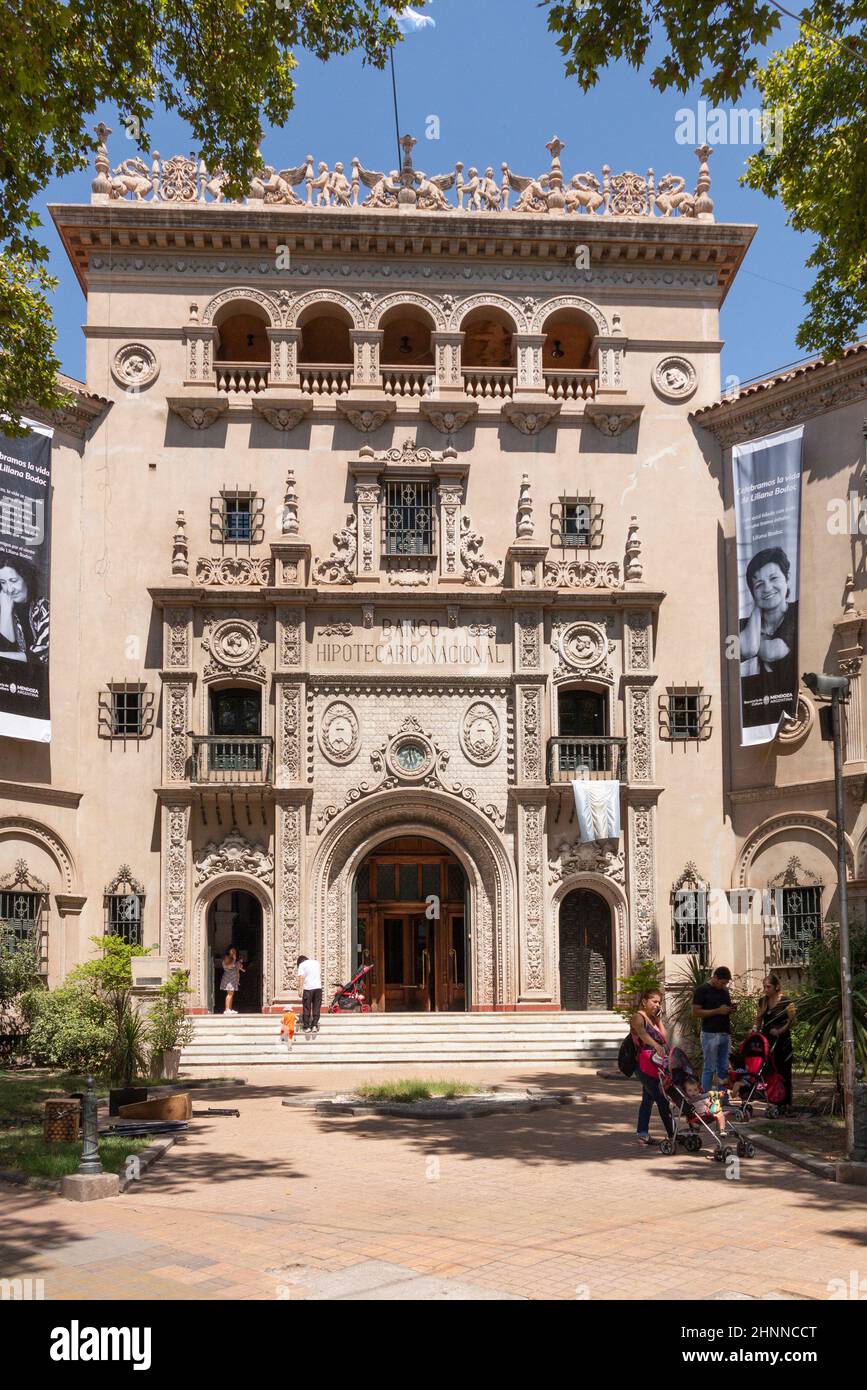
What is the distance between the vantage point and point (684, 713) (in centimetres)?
3134

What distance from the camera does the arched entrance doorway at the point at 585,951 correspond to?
3073cm

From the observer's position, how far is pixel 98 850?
97.9 ft

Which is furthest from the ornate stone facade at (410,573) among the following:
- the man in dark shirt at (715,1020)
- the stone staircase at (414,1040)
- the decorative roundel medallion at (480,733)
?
the man in dark shirt at (715,1020)

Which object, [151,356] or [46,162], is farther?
[151,356]

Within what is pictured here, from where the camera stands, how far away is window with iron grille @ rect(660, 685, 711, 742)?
31.2 m

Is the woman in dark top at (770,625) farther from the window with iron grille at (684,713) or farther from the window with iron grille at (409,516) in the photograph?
the window with iron grille at (409,516)

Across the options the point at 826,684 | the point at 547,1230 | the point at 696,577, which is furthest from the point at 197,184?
the point at 547,1230

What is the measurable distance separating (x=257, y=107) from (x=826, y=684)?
9.64 metres

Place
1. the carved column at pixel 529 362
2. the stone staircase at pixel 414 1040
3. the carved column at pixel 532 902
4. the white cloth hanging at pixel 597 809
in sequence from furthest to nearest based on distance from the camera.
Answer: the carved column at pixel 529 362
the white cloth hanging at pixel 597 809
the carved column at pixel 532 902
the stone staircase at pixel 414 1040

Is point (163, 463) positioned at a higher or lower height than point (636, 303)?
lower

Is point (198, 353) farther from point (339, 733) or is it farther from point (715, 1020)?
point (715, 1020)

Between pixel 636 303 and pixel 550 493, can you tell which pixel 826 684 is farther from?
pixel 636 303

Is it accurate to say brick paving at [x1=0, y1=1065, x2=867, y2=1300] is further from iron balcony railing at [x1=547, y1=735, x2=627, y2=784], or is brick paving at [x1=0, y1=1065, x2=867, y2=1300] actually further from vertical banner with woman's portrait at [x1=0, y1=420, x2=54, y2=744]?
iron balcony railing at [x1=547, y1=735, x2=627, y2=784]

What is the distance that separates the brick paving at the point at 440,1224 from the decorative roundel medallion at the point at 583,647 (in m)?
16.6
